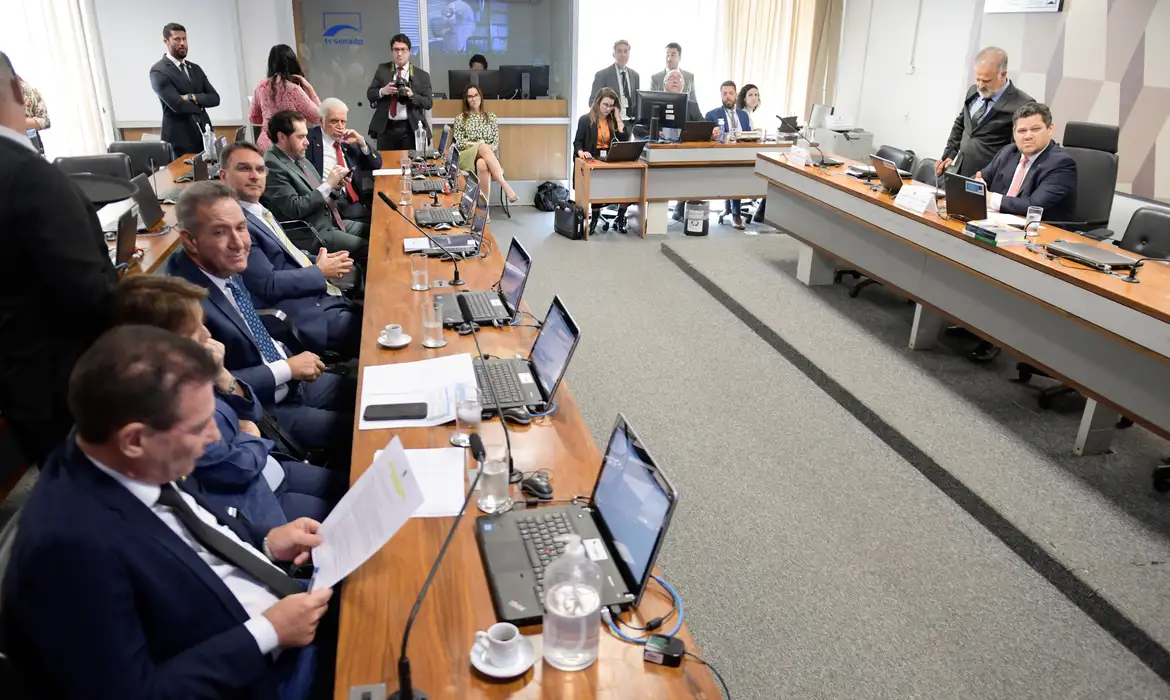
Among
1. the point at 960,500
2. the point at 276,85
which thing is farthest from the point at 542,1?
the point at 960,500

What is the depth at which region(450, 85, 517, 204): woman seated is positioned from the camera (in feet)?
21.7

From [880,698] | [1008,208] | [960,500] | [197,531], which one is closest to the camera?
[197,531]

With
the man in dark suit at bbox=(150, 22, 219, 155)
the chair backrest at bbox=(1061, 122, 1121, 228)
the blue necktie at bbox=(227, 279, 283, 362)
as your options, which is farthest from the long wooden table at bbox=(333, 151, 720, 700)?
the man in dark suit at bbox=(150, 22, 219, 155)

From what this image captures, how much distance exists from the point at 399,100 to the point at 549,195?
1.64 meters

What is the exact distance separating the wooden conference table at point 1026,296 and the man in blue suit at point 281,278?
2816mm

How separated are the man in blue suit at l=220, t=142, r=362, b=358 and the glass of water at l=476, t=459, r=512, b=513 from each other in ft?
4.90

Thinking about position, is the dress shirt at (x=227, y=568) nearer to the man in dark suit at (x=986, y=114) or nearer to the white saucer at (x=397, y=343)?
the white saucer at (x=397, y=343)

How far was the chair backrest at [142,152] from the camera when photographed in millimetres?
5527

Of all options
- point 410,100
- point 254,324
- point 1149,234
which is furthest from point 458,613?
point 410,100

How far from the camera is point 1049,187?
3.98 m

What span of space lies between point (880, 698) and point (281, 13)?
7.88 metres

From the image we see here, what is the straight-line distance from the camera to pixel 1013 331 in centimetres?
349

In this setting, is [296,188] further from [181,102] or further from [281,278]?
[181,102]

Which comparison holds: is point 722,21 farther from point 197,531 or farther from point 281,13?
point 197,531
